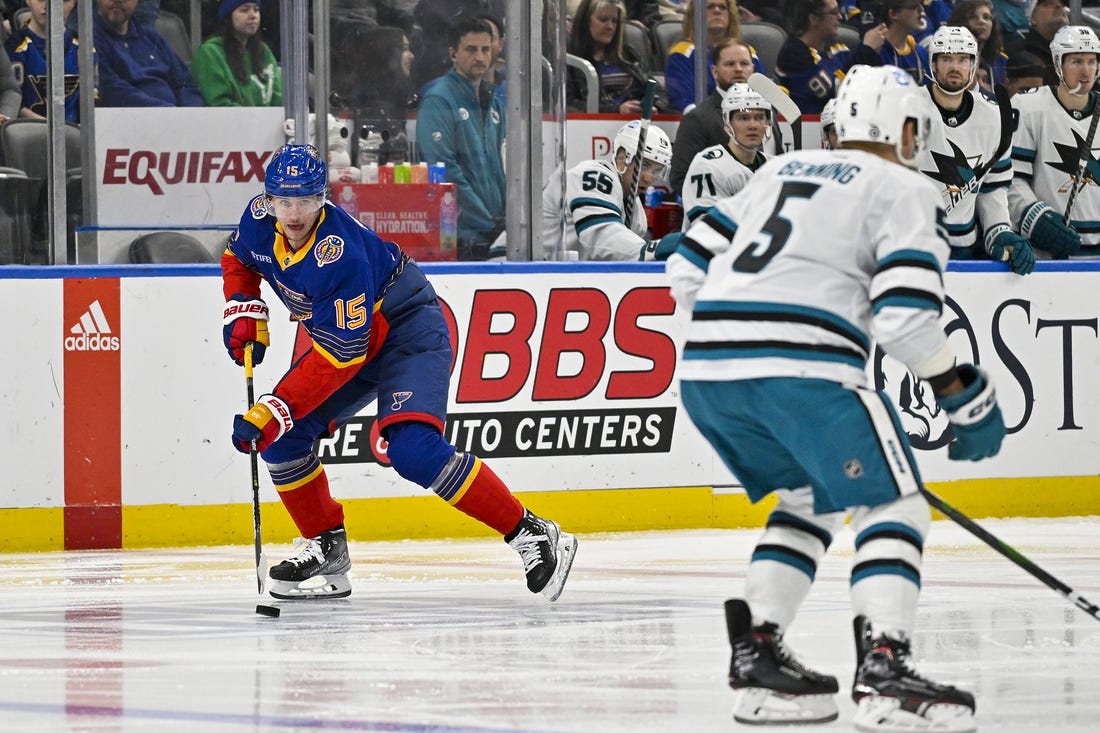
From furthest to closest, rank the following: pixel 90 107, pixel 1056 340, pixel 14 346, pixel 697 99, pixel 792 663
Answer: pixel 697 99 → pixel 1056 340 → pixel 90 107 → pixel 14 346 → pixel 792 663

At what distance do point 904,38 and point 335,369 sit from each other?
4880 mm

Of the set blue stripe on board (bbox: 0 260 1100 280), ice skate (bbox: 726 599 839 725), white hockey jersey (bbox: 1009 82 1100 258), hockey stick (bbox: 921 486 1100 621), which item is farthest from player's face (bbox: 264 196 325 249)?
white hockey jersey (bbox: 1009 82 1100 258)

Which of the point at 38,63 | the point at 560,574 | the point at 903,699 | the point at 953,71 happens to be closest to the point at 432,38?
Result: the point at 38,63

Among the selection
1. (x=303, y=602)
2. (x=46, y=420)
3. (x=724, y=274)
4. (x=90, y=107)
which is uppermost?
(x=90, y=107)

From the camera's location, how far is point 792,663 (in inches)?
140

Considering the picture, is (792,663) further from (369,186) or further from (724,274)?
(369,186)

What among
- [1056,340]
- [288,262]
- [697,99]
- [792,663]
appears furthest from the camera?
[697,99]

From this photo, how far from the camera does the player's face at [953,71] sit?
7395 mm

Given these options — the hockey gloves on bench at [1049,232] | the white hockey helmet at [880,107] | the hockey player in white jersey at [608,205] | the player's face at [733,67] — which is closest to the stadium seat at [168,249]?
the hockey player in white jersey at [608,205]

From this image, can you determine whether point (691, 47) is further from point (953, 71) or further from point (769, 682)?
point (769, 682)

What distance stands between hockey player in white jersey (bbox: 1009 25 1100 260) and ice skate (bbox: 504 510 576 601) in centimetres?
328

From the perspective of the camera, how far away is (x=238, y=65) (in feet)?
22.9

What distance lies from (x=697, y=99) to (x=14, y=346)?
3309 mm

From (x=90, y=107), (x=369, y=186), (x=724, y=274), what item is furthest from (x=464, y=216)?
(x=724, y=274)
